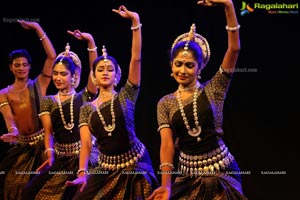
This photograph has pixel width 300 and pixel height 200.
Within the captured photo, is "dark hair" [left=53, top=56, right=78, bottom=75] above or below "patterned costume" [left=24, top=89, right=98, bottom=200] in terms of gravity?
above

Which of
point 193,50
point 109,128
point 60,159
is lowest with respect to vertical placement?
point 60,159

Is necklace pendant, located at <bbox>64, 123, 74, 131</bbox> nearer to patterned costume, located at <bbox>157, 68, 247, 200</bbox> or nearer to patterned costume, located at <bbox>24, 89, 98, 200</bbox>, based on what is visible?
patterned costume, located at <bbox>24, 89, 98, 200</bbox>

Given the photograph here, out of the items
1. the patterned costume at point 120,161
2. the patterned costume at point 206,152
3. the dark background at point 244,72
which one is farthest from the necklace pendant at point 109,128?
the dark background at point 244,72

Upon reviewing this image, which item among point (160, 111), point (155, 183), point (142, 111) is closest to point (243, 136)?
point (142, 111)

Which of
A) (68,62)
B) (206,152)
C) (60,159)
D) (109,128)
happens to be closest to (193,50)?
(206,152)

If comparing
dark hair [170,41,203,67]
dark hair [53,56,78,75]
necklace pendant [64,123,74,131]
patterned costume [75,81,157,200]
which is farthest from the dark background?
dark hair [170,41,203,67]

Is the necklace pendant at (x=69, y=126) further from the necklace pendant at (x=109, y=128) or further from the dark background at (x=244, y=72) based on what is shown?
the dark background at (x=244, y=72)

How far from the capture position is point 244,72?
4.22 meters

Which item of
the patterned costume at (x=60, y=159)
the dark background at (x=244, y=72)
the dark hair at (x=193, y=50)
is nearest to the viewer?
the dark hair at (x=193, y=50)

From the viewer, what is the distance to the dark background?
4082 millimetres

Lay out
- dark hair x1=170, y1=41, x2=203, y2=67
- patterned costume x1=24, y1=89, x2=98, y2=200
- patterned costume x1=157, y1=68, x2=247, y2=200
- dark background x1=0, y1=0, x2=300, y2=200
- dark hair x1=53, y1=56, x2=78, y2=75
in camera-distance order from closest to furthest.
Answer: patterned costume x1=157, y1=68, x2=247, y2=200, dark hair x1=170, y1=41, x2=203, y2=67, patterned costume x1=24, y1=89, x2=98, y2=200, dark hair x1=53, y1=56, x2=78, y2=75, dark background x1=0, y1=0, x2=300, y2=200

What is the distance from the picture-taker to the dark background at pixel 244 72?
4082 mm

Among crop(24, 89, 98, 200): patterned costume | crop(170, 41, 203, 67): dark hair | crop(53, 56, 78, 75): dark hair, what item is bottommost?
crop(24, 89, 98, 200): patterned costume

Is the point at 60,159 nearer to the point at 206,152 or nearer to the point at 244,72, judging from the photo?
the point at 206,152
